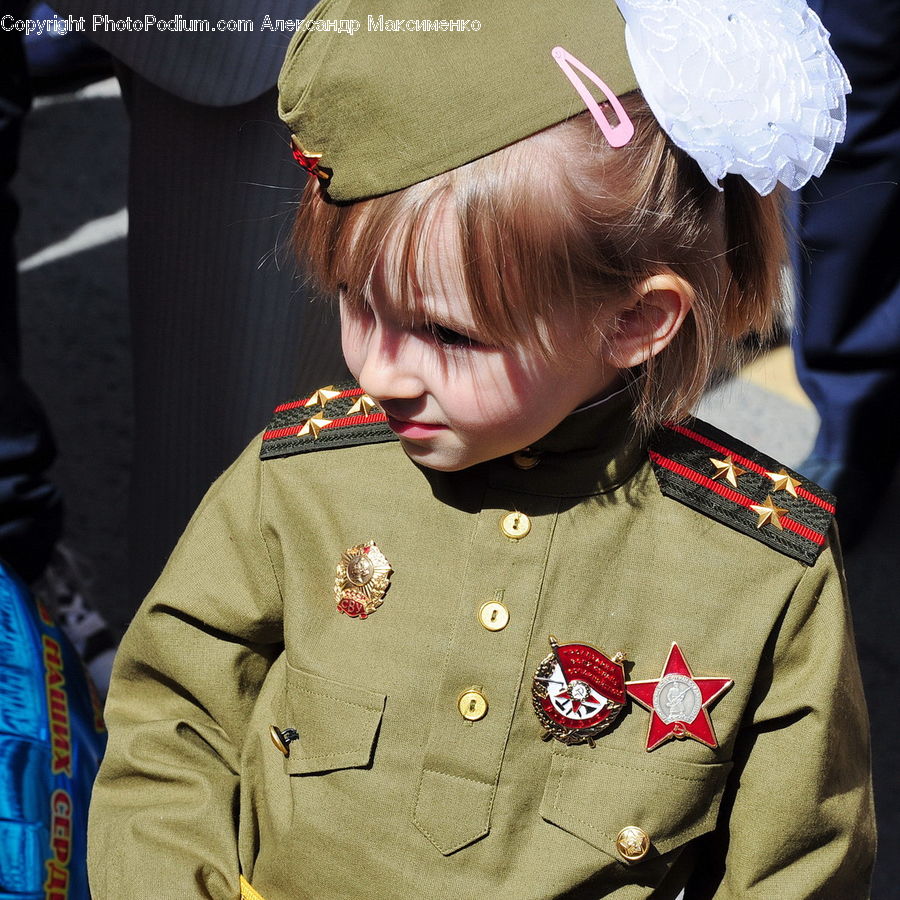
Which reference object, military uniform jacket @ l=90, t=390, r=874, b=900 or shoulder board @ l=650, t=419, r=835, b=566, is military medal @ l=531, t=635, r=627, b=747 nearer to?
military uniform jacket @ l=90, t=390, r=874, b=900

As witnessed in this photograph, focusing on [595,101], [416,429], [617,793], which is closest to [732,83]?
[595,101]

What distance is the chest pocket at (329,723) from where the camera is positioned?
107 centimetres

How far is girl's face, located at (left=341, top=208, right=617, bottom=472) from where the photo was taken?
0.90m

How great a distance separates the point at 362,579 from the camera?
42.6 inches

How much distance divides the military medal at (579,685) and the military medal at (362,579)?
164 mm

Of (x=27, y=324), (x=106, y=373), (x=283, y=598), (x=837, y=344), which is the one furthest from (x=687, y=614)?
(x=27, y=324)

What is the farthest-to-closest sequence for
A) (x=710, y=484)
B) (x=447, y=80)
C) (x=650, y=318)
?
(x=710, y=484) → (x=650, y=318) → (x=447, y=80)

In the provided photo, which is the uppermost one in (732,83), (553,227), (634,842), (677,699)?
(732,83)

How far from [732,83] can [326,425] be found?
501mm

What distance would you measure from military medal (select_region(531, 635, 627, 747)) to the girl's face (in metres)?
0.20

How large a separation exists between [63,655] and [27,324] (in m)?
1.51

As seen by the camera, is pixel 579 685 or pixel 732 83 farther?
pixel 579 685

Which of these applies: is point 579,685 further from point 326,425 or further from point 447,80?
point 447,80

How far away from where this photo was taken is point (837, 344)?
90.4 inches
